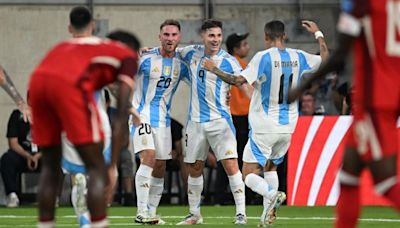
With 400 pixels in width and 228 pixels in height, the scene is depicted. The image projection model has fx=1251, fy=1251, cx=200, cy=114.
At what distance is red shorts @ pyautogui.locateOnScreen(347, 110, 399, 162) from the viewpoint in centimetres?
852

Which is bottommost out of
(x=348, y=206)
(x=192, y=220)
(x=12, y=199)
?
(x=12, y=199)

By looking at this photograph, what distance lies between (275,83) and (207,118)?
44.0 inches

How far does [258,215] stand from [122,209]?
9.37ft

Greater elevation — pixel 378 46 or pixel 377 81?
pixel 378 46

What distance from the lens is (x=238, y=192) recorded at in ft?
51.3

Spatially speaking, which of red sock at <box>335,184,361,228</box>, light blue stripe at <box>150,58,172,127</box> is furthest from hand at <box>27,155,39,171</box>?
red sock at <box>335,184,361,228</box>

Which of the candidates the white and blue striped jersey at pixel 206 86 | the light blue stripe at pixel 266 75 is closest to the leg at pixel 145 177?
the white and blue striped jersey at pixel 206 86

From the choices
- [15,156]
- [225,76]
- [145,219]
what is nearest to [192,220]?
[145,219]

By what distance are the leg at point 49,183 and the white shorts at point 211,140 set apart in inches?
230

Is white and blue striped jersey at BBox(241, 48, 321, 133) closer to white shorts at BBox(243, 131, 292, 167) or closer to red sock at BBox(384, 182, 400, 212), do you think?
white shorts at BBox(243, 131, 292, 167)

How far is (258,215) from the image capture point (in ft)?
59.3

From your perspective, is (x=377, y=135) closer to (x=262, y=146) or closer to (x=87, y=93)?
(x=87, y=93)

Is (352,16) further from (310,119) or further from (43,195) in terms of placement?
(310,119)

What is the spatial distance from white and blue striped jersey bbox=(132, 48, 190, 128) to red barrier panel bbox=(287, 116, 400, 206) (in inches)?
183
